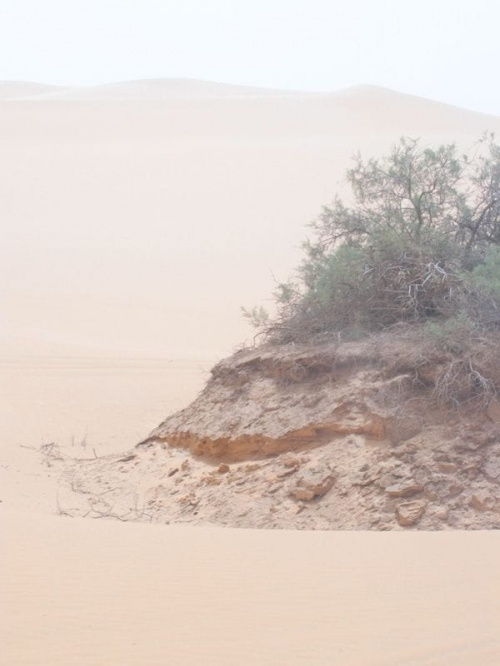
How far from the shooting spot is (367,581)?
5.15m

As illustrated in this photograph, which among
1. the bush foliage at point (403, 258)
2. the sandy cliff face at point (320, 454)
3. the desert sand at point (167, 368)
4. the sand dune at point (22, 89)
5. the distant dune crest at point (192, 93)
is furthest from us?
the sand dune at point (22, 89)

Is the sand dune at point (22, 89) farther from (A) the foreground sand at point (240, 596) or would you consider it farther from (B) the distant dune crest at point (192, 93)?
(A) the foreground sand at point (240, 596)

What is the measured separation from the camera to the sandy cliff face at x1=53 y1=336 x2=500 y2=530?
666 centimetres

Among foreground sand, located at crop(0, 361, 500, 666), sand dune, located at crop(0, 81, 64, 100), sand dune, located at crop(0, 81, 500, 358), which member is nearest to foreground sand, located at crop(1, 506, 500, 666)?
foreground sand, located at crop(0, 361, 500, 666)

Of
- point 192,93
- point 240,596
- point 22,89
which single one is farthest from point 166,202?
point 22,89

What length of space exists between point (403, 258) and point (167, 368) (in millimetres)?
8277

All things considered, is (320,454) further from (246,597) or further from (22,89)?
(22,89)

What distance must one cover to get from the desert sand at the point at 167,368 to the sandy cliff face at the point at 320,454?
23.0 inches

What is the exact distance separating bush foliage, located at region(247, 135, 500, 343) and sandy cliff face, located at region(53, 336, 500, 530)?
1.43ft

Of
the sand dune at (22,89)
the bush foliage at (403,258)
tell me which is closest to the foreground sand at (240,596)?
the bush foliage at (403,258)

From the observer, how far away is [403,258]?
8.34m

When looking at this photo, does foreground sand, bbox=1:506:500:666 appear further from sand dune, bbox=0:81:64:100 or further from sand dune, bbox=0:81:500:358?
sand dune, bbox=0:81:64:100

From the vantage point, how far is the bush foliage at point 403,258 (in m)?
8.09

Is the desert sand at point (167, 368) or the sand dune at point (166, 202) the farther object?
the sand dune at point (166, 202)
